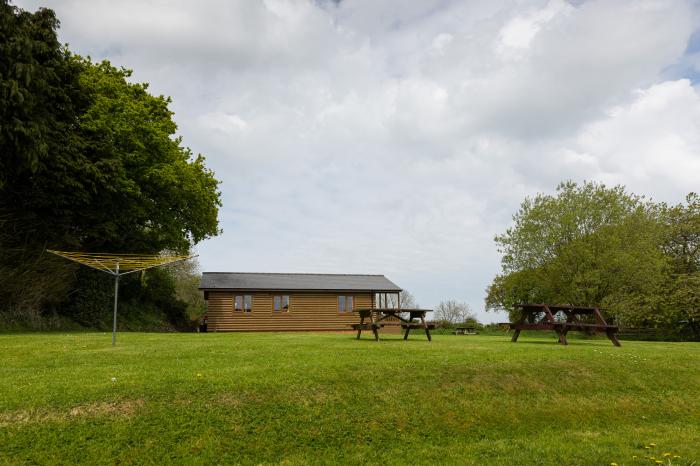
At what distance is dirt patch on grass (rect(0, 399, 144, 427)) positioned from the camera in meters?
6.73

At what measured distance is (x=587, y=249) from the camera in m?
30.7

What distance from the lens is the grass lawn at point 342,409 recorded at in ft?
21.7

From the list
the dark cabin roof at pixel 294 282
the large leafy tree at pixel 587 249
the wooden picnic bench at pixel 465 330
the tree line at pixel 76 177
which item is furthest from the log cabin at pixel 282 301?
the large leafy tree at pixel 587 249

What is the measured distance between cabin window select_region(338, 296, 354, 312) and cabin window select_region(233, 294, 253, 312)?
6.46 metres

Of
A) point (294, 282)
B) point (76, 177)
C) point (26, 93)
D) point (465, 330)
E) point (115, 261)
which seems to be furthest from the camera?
point (465, 330)

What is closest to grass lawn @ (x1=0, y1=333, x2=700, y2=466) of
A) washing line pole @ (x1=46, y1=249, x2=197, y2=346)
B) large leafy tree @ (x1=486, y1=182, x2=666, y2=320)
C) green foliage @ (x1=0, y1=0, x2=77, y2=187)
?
washing line pole @ (x1=46, y1=249, x2=197, y2=346)

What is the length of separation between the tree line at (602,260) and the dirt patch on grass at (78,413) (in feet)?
96.5

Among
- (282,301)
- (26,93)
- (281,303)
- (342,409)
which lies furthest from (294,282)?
(342,409)

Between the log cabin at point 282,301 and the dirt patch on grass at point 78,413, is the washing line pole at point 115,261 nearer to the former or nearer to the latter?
the dirt patch on grass at point 78,413

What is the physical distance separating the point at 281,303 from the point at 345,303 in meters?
4.75

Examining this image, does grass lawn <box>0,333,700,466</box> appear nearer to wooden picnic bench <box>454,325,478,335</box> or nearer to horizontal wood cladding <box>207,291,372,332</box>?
→ horizontal wood cladding <box>207,291,372,332</box>

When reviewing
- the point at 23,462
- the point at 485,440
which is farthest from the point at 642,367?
the point at 23,462

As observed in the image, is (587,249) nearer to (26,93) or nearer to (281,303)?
(281,303)

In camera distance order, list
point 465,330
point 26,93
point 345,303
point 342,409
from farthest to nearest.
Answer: point 465,330 < point 345,303 < point 26,93 < point 342,409
